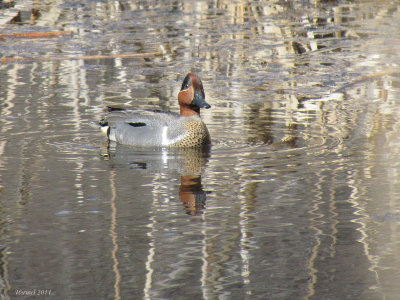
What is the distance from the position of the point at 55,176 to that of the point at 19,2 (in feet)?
37.9

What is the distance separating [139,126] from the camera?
8.64 m

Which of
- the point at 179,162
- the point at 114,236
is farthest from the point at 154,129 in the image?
the point at 114,236

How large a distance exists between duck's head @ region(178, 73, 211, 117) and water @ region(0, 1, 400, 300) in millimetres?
379

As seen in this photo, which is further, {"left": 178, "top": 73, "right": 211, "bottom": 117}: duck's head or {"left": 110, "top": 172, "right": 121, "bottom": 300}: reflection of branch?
{"left": 178, "top": 73, "right": 211, "bottom": 117}: duck's head

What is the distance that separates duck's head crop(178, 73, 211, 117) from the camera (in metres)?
8.75

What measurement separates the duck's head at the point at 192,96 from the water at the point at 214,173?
1.24 feet

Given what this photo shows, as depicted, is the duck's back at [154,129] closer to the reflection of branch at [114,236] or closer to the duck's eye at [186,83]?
the duck's eye at [186,83]

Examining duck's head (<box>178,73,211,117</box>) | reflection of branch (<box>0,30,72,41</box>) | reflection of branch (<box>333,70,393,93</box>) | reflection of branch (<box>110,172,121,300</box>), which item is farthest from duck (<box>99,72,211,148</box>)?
reflection of branch (<box>0,30,72,41</box>)

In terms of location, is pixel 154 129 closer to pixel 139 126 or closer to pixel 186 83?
pixel 139 126

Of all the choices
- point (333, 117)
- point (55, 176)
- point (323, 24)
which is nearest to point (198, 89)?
point (333, 117)

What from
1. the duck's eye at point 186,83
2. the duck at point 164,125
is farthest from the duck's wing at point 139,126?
the duck's eye at point 186,83

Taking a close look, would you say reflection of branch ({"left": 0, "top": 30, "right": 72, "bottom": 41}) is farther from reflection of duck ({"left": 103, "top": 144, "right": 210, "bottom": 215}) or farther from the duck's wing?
reflection of duck ({"left": 103, "top": 144, "right": 210, "bottom": 215})

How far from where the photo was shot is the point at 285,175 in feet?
23.4

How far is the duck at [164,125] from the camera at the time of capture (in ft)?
28.0
